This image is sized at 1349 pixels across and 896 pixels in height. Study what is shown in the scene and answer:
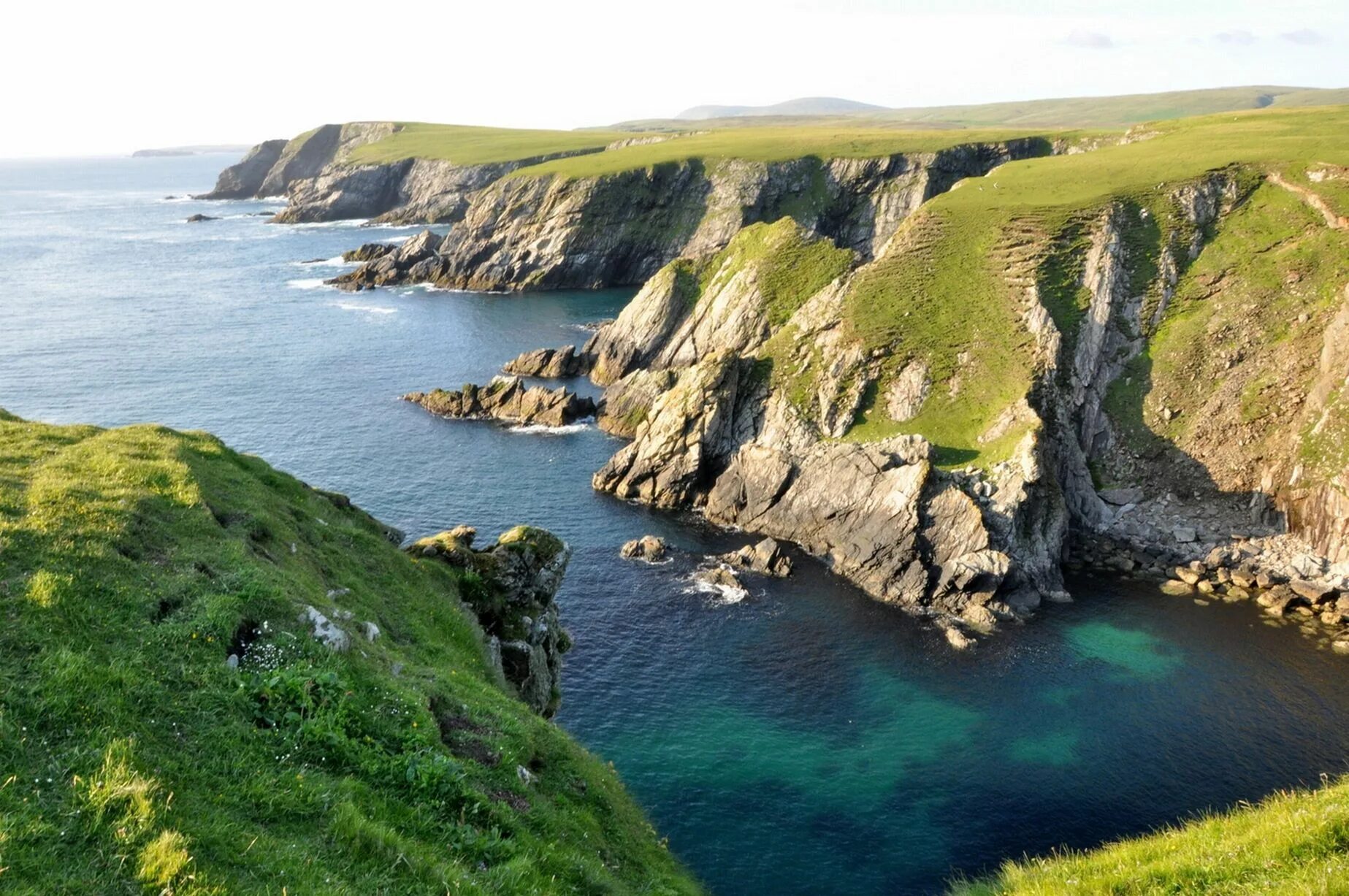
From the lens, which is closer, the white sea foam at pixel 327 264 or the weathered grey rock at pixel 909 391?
the weathered grey rock at pixel 909 391

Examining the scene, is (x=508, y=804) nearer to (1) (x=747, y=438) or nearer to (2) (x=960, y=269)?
(1) (x=747, y=438)

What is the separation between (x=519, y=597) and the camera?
37.4m

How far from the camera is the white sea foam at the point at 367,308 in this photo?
142 meters

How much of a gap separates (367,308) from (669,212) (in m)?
66.9

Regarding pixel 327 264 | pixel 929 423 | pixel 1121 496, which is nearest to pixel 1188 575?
pixel 1121 496

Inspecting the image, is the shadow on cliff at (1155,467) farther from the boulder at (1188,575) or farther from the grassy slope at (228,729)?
the grassy slope at (228,729)

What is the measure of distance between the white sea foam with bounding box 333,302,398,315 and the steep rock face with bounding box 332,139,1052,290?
825 inches

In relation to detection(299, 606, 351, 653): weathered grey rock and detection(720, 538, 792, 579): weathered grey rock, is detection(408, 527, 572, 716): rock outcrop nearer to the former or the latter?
detection(299, 606, 351, 653): weathered grey rock

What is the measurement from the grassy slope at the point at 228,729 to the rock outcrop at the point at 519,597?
6.95 metres

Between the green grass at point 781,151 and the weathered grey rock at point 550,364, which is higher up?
the green grass at point 781,151

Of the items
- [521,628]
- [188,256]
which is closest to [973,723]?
[521,628]

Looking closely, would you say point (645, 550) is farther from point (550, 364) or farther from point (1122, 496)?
point (550, 364)

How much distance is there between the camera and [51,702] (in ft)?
48.9

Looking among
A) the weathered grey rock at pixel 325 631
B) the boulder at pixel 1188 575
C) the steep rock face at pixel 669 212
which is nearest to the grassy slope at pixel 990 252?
the boulder at pixel 1188 575
